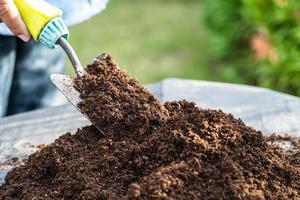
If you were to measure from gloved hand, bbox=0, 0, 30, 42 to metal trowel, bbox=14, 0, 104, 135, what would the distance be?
1cm

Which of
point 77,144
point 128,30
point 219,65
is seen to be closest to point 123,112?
point 77,144

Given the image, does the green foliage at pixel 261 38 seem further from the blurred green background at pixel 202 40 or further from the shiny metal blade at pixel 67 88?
the shiny metal blade at pixel 67 88

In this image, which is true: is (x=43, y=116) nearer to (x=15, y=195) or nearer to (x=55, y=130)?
(x=55, y=130)

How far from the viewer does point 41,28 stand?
1884 mm

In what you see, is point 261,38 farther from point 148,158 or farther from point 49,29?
point 148,158

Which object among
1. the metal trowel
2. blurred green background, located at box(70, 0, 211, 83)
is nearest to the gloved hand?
the metal trowel

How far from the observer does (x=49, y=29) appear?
1884 millimetres

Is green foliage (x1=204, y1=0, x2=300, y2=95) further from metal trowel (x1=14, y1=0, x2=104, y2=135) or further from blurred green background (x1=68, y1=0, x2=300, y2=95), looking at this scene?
metal trowel (x1=14, y1=0, x2=104, y2=135)

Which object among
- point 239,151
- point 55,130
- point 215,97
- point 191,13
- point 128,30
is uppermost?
point 191,13

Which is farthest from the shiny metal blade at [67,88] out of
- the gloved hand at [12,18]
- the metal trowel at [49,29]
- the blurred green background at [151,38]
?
the blurred green background at [151,38]

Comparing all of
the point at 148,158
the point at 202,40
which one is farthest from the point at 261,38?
the point at 148,158

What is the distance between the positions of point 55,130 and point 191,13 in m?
3.64

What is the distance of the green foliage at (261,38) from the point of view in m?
3.44

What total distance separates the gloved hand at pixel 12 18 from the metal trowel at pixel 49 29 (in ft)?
0.05
